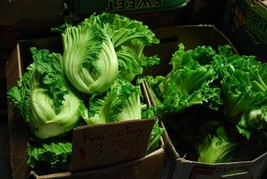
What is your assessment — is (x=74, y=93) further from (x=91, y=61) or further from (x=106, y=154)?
(x=106, y=154)

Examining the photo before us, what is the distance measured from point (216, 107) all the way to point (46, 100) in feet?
2.31

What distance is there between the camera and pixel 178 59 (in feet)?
5.02

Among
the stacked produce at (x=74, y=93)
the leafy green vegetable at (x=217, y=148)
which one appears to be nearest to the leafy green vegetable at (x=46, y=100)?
the stacked produce at (x=74, y=93)

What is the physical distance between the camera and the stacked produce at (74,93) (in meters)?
1.13

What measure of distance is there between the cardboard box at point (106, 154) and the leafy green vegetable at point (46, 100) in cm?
10

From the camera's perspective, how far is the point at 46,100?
45.9 inches

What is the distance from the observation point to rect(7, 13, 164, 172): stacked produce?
44.4 inches

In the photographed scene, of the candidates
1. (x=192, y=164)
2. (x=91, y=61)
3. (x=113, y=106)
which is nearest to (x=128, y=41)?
(x=91, y=61)

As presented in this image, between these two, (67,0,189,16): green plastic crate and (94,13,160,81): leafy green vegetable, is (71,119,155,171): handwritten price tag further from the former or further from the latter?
(67,0,189,16): green plastic crate

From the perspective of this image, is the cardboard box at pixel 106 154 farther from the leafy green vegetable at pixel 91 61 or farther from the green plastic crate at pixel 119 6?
the green plastic crate at pixel 119 6

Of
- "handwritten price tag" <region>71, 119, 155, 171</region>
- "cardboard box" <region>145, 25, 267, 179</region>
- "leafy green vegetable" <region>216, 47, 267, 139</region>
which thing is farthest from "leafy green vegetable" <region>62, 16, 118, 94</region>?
"leafy green vegetable" <region>216, 47, 267, 139</region>

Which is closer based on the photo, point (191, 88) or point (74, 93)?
point (74, 93)

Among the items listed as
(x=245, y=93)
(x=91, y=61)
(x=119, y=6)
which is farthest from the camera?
(x=119, y=6)

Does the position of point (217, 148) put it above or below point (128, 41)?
below
